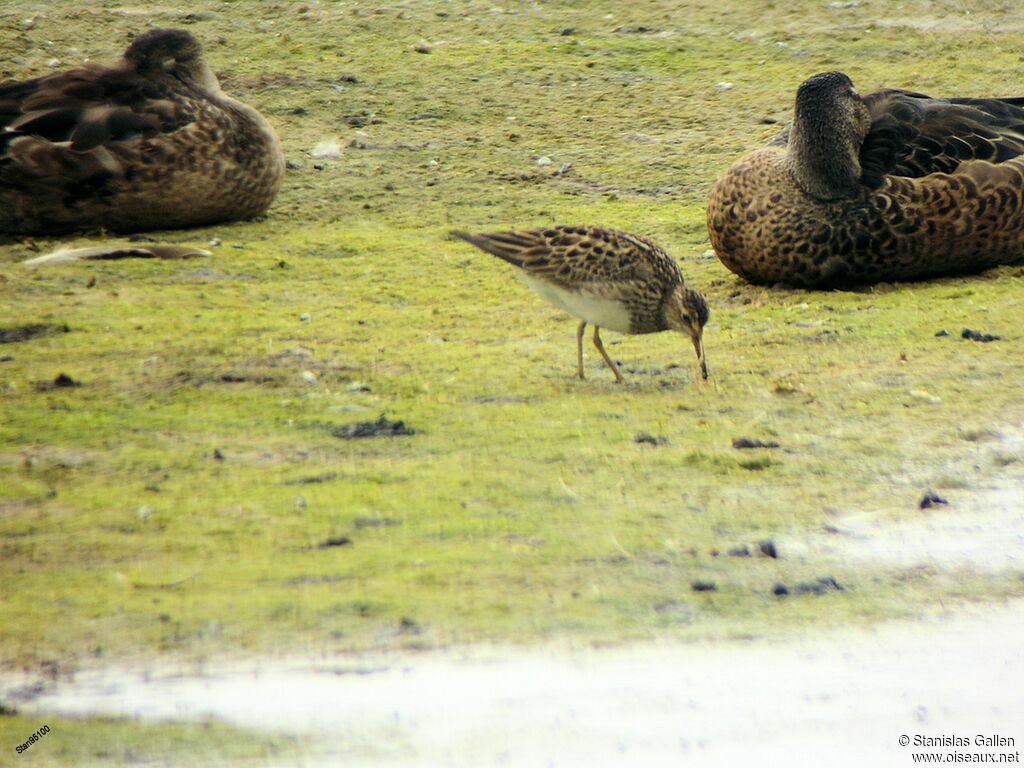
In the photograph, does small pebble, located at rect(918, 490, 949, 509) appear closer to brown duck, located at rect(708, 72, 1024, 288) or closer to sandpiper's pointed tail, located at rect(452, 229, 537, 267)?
sandpiper's pointed tail, located at rect(452, 229, 537, 267)

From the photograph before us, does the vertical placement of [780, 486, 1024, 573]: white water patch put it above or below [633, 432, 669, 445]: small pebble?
above

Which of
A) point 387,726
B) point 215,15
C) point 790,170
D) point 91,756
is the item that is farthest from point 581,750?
point 215,15

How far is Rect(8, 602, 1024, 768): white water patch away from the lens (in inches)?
122

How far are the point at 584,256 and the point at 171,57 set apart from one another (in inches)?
153

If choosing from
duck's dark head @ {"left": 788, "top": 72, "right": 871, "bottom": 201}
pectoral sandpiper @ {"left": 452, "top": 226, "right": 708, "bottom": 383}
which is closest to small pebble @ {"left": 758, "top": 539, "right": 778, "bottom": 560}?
pectoral sandpiper @ {"left": 452, "top": 226, "right": 708, "bottom": 383}

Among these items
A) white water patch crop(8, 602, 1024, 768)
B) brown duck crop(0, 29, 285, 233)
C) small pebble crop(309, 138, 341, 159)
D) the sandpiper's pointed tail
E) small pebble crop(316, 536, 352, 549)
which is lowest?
small pebble crop(309, 138, 341, 159)

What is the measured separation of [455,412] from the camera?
538 centimetres

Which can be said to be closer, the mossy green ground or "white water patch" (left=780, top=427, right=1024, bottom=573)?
the mossy green ground

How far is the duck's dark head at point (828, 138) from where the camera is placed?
24.3 feet

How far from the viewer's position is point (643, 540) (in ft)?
13.5

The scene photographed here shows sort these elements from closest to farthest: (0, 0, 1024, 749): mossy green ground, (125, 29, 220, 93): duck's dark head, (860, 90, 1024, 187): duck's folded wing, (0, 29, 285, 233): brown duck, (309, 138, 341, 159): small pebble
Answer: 1. (0, 0, 1024, 749): mossy green ground
2. (860, 90, 1024, 187): duck's folded wing
3. (0, 29, 285, 233): brown duck
4. (125, 29, 220, 93): duck's dark head
5. (309, 138, 341, 159): small pebble

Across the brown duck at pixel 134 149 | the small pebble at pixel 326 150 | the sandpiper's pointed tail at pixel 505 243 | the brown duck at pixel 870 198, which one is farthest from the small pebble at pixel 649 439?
the small pebble at pixel 326 150

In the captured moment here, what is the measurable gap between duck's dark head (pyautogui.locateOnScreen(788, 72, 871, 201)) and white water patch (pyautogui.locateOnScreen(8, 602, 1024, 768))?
4240 mm

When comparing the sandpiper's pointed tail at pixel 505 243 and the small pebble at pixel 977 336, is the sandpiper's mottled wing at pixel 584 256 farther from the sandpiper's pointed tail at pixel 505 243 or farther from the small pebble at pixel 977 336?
the small pebble at pixel 977 336
